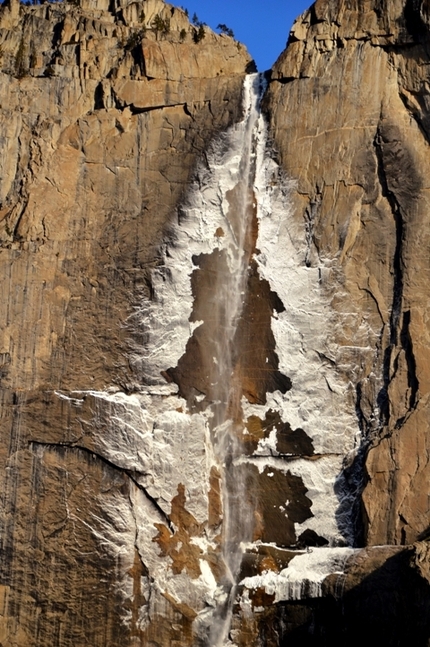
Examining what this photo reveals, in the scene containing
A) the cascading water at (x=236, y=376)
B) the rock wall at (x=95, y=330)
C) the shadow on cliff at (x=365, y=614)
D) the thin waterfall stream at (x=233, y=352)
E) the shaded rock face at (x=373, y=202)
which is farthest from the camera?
the rock wall at (x=95, y=330)

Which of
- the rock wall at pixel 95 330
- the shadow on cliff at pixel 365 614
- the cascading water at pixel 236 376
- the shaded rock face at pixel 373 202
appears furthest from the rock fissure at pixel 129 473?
the shaded rock face at pixel 373 202

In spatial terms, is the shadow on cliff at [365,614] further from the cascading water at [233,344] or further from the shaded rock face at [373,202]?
the cascading water at [233,344]

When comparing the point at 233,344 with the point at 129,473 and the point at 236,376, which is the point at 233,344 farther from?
the point at 129,473

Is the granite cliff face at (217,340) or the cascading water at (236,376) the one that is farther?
the cascading water at (236,376)

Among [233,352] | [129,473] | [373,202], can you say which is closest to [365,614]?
[129,473]

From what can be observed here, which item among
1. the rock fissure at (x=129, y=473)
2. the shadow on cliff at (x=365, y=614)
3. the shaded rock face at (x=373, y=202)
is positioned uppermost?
the shaded rock face at (x=373, y=202)

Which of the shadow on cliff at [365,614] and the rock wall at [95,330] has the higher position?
the rock wall at [95,330]
